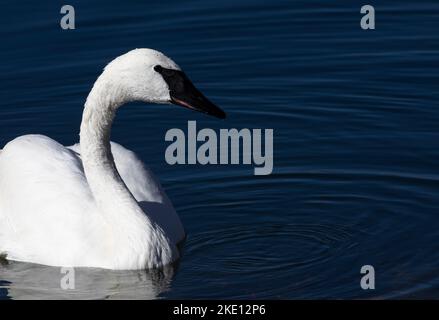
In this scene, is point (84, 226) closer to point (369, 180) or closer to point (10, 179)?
point (10, 179)

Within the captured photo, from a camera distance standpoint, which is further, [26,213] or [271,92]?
[271,92]

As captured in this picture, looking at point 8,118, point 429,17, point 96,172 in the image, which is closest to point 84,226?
point 96,172

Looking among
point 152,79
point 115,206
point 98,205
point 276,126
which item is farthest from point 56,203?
point 276,126

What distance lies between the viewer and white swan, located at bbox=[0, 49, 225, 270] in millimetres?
10719

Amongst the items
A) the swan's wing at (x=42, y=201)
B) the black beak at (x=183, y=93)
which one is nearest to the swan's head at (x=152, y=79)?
the black beak at (x=183, y=93)

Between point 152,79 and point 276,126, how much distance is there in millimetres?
3704

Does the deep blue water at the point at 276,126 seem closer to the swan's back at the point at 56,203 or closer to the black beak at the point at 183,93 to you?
the swan's back at the point at 56,203

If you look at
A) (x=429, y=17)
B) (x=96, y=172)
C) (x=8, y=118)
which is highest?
(x=429, y=17)

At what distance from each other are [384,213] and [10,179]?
11.3 ft

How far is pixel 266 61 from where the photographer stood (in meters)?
15.9

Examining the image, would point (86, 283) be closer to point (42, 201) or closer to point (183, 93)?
point (42, 201)

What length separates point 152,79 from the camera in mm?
10680

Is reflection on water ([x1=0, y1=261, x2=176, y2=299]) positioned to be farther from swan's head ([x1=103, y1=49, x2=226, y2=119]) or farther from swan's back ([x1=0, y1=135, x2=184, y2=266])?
swan's head ([x1=103, y1=49, x2=226, y2=119])

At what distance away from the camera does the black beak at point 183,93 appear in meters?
10.7
